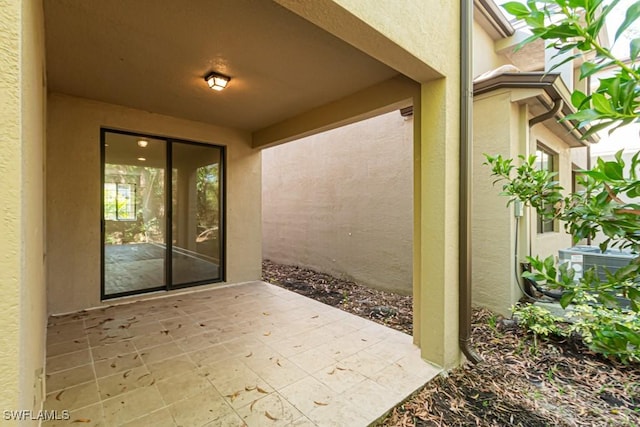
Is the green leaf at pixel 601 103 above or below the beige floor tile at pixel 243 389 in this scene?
above

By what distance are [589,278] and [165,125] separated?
512cm

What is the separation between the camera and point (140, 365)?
257 centimetres

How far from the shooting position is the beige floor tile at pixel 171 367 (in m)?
2.44

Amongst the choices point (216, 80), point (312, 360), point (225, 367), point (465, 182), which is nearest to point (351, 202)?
point (465, 182)

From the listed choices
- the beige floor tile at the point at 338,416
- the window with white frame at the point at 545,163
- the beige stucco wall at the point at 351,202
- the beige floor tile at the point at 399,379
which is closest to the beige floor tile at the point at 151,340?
the beige floor tile at the point at 338,416

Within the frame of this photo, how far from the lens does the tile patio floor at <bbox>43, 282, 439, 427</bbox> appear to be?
201cm

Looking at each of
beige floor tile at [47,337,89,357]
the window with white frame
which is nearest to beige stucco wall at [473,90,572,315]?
the window with white frame

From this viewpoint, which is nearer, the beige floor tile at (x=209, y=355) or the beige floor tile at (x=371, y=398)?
the beige floor tile at (x=371, y=398)

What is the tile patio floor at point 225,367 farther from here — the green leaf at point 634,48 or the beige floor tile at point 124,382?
the green leaf at point 634,48

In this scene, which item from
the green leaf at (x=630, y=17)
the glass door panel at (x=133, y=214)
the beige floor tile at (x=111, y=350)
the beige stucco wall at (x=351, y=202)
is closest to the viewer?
the green leaf at (x=630, y=17)

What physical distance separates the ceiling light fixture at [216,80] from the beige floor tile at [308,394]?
9.91ft

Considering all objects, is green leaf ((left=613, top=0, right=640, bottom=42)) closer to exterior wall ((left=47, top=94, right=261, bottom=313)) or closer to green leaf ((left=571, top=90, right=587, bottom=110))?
green leaf ((left=571, top=90, right=587, bottom=110))

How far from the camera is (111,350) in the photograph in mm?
2822

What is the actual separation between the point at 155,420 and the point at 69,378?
103cm
